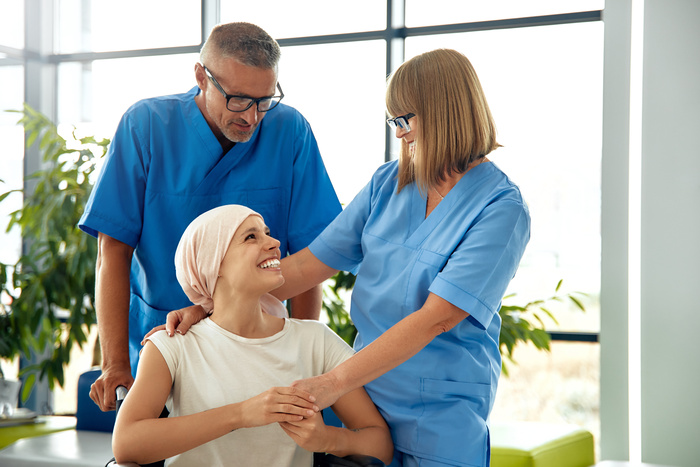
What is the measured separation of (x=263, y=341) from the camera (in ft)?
5.41

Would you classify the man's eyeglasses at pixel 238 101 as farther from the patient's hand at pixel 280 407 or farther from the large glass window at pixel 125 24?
the large glass window at pixel 125 24

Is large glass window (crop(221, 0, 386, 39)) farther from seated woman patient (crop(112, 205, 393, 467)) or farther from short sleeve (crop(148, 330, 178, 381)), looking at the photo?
short sleeve (crop(148, 330, 178, 381))

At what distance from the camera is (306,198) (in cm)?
200

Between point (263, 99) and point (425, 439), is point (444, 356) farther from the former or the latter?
point (263, 99)

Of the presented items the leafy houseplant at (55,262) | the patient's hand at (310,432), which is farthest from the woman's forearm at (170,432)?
the leafy houseplant at (55,262)

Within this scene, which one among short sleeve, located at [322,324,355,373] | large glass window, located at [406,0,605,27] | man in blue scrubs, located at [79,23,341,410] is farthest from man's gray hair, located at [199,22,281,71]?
large glass window, located at [406,0,605,27]

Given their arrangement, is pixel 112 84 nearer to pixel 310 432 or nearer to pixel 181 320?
pixel 181 320

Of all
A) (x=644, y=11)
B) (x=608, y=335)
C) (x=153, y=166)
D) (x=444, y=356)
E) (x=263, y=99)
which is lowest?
(x=608, y=335)

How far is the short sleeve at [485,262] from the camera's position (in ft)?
4.69

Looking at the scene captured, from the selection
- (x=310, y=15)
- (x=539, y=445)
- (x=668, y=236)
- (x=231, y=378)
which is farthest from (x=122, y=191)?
(x=310, y=15)

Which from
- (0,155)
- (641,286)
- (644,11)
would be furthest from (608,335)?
(0,155)

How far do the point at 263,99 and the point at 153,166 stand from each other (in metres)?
0.35

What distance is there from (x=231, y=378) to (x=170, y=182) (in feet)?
1.91

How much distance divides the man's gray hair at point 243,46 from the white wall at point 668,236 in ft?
6.65
